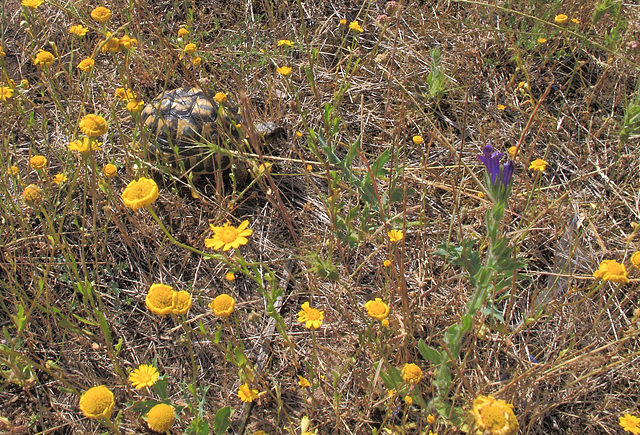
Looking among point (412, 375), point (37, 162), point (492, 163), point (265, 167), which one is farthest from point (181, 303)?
point (37, 162)

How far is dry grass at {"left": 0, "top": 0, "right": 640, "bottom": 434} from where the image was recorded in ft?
6.38

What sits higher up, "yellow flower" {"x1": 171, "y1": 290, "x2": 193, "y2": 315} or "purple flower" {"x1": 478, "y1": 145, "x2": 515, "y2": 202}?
"purple flower" {"x1": 478, "y1": 145, "x2": 515, "y2": 202}

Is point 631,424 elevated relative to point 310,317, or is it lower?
lower

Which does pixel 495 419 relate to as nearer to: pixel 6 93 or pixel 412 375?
pixel 412 375

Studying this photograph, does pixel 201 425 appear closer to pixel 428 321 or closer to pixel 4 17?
pixel 428 321

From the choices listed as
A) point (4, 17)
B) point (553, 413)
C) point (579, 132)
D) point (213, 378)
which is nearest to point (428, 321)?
point (553, 413)

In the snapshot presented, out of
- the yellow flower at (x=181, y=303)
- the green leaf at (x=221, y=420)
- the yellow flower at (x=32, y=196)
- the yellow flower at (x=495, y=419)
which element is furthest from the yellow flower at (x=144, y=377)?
the yellow flower at (x=495, y=419)

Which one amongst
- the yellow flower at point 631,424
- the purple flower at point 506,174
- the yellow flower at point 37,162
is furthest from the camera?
the yellow flower at point 37,162

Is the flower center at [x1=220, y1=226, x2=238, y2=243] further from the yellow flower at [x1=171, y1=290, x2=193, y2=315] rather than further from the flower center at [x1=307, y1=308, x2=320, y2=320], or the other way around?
the flower center at [x1=307, y1=308, x2=320, y2=320]

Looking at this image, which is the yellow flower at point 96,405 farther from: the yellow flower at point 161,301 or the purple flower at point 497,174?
the purple flower at point 497,174

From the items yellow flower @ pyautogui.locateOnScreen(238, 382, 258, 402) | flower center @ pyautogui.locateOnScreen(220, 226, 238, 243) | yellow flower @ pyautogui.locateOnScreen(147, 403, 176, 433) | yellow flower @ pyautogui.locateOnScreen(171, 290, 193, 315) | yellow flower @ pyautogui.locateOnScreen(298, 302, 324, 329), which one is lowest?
yellow flower @ pyautogui.locateOnScreen(238, 382, 258, 402)

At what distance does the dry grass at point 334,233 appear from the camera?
6.38 feet

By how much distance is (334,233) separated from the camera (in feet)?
7.27

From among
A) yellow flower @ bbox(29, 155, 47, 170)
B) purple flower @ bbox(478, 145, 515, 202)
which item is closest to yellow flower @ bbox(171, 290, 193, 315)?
purple flower @ bbox(478, 145, 515, 202)
